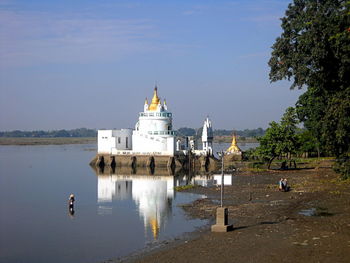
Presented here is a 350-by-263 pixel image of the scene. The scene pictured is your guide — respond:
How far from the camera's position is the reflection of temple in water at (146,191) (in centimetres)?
3158

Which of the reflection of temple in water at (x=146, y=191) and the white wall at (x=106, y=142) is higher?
the white wall at (x=106, y=142)

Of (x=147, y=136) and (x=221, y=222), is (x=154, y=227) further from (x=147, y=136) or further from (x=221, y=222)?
(x=147, y=136)

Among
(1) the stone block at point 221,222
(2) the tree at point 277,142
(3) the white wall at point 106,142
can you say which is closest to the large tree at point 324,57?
(1) the stone block at point 221,222

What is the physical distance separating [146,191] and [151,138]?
3078cm

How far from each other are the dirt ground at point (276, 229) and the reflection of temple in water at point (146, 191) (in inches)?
93.8

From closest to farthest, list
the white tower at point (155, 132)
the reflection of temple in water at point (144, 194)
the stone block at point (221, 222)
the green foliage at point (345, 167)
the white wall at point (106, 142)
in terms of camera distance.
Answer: the stone block at point (221, 222)
the green foliage at point (345, 167)
the reflection of temple in water at point (144, 194)
the white tower at point (155, 132)
the white wall at point (106, 142)

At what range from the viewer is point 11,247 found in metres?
24.0

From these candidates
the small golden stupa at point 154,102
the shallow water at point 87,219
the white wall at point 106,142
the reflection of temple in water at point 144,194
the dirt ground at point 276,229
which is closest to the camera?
the dirt ground at point 276,229

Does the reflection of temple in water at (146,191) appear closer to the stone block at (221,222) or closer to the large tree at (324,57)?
the stone block at (221,222)

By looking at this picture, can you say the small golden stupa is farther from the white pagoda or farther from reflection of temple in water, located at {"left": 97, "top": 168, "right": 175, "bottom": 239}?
reflection of temple in water, located at {"left": 97, "top": 168, "right": 175, "bottom": 239}

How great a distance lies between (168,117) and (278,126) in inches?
1067

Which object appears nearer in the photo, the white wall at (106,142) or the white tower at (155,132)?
the white tower at (155,132)

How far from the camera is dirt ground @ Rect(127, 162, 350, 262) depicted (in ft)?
60.6

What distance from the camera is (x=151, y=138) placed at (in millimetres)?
76562
